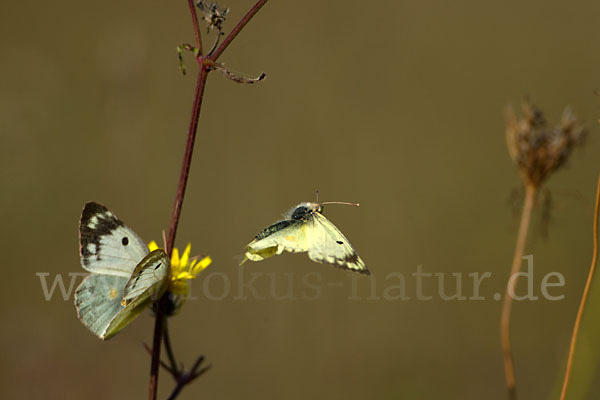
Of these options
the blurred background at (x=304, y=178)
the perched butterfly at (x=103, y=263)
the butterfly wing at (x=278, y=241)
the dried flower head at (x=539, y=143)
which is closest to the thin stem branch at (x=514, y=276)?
the dried flower head at (x=539, y=143)

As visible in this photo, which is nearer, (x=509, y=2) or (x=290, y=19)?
(x=290, y=19)

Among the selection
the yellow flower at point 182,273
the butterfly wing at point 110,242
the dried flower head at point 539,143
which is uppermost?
the dried flower head at point 539,143

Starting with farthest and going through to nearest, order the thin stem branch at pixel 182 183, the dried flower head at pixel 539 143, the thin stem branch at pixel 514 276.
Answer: the dried flower head at pixel 539 143 < the thin stem branch at pixel 514 276 < the thin stem branch at pixel 182 183

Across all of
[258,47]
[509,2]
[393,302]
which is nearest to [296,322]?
[393,302]

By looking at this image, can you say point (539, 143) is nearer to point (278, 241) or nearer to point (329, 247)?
point (329, 247)

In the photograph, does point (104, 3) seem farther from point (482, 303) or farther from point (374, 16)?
point (482, 303)

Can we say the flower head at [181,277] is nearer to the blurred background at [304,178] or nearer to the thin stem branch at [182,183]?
the thin stem branch at [182,183]

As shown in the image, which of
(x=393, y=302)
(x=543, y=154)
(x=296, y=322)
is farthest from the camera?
(x=393, y=302)

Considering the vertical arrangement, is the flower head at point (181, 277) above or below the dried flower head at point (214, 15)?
below
